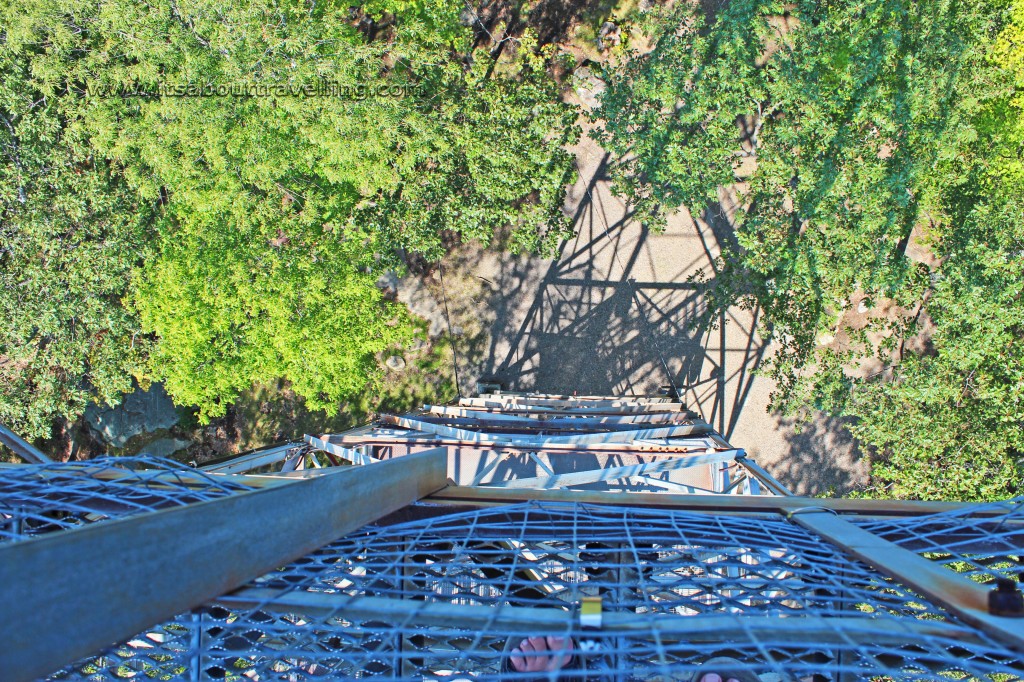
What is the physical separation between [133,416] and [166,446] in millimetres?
996

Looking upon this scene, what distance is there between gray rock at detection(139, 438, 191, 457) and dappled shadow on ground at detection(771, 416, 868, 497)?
12216mm

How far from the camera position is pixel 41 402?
32.0 ft

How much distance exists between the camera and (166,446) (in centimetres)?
1354

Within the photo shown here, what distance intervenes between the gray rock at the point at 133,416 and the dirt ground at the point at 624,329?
20.2 feet

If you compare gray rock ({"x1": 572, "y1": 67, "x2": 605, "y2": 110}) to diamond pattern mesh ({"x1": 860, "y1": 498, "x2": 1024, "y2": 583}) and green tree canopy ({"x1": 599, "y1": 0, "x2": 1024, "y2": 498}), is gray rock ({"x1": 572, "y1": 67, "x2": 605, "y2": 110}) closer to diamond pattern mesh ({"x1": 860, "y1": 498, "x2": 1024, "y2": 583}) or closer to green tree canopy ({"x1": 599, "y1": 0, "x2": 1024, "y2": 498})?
green tree canopy ({"x1": 599, "y1": 0, "x2": 1024, "y2": 498})

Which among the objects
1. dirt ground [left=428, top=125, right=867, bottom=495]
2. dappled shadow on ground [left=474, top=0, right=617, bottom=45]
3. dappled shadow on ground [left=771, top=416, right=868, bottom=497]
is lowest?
dappled shadow on ground [left=771, top=416, right=868, bottom=497]

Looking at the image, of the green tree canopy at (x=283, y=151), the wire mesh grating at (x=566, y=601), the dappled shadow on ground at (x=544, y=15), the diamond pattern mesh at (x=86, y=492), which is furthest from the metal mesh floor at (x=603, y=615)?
the dappled shadow on ground at (x=544, y=15)

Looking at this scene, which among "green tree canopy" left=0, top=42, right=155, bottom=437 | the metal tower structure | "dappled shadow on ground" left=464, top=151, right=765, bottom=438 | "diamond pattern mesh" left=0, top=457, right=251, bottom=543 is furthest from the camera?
"dappled shadow on ground" left=464, top=151, right=765, bottom=438

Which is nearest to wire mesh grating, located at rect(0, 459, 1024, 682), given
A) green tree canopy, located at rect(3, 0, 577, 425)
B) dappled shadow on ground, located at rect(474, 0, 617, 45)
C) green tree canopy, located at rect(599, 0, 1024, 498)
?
green tree canopy, located at rect(599, 0, 1024, 498)

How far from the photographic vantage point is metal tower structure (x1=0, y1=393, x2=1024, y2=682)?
1.92 m

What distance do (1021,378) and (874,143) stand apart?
11.1 feet

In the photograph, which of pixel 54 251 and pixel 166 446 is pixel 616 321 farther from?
pixel 166 446

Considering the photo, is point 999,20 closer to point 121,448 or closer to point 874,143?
point 874,143

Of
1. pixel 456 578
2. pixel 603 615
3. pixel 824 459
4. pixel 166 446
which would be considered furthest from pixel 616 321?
pixel 603 615
